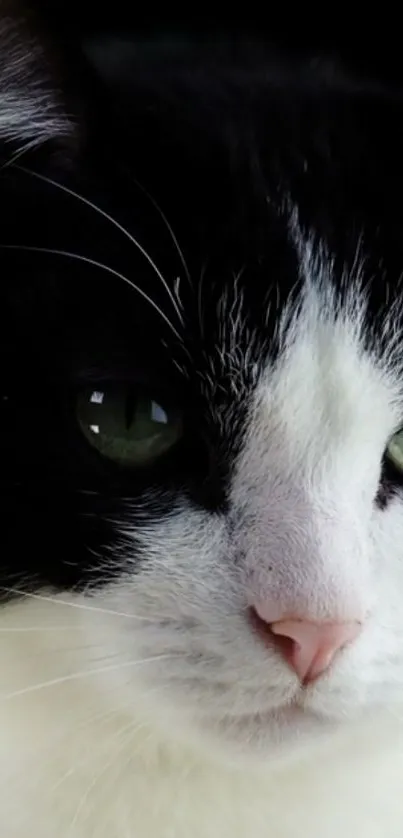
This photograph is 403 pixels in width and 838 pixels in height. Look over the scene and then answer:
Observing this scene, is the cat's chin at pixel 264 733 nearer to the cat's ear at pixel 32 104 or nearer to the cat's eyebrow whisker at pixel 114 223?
the cat's eyebrow whisker at pixel 114 223

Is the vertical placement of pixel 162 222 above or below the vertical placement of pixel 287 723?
above

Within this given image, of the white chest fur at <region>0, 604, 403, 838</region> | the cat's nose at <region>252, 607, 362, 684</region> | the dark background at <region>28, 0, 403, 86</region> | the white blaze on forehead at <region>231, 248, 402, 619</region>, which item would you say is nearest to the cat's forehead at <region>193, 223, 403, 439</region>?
the white blaze on forehead at <region>231, 248, 402, 619</region>

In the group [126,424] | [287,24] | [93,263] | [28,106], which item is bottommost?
[126,424]

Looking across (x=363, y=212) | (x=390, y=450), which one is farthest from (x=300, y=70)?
(x=390, y=450)

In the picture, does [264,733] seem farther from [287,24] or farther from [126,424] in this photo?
[287,24]

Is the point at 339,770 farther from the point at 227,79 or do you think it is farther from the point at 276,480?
the point at 227,79

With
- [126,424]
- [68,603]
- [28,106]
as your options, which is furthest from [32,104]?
[68,603]

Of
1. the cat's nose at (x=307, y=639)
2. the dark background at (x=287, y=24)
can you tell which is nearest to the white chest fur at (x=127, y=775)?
the cat's nose at (x=307, y=639)
